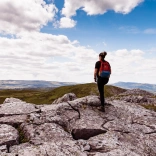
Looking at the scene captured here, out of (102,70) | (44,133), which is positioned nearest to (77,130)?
(44,133)

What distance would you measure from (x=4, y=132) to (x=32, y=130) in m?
2.23

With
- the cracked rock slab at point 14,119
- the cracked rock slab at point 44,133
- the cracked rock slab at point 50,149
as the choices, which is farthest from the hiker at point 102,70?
the cracked rock slab at point 14,119

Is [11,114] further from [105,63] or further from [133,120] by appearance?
[133,120]

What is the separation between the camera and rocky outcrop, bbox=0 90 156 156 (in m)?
13.7

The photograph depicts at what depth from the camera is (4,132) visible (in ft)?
48.4

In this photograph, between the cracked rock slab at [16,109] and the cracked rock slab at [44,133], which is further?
the cracked rock slab at [16,109]

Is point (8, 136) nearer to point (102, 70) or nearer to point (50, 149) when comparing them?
point (50, 149)

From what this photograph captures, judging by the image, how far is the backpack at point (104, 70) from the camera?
780 inches

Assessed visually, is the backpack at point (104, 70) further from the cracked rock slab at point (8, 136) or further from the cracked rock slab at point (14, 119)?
the cracked rock slab at point (8, 136)

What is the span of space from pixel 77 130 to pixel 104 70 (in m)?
6.64

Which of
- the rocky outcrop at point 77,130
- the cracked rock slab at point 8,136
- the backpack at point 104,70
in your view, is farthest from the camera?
the backpack at point 104,70

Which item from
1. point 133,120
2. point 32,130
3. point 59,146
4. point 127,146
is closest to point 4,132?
point 32,130

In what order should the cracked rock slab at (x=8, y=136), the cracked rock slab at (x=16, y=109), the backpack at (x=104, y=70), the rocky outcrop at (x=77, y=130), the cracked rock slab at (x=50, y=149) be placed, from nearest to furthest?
the cracked rock slab at (x=50, y=149) < the rocky outcrop at (x=77, y=130) < the cracked rock slab at (x=8, y=136) < the cracked rock slab at (x=16, y=109) < the backpack at (x=104, y=70)

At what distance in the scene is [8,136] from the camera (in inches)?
564
